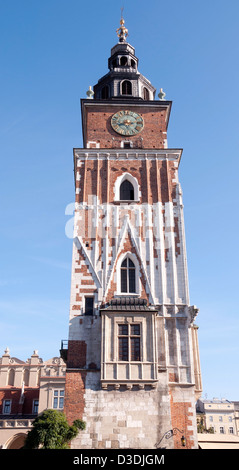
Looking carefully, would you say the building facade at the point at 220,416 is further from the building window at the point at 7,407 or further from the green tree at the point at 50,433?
the green tree at the point at 50,433

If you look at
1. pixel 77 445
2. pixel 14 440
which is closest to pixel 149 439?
pixel 77 445

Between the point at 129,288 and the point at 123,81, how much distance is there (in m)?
18.4

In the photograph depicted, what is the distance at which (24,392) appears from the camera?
53.8 meters

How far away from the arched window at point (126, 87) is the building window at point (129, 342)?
20.0m

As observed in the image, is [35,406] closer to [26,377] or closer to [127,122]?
[26,377]

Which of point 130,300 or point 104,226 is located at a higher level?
point 104,226

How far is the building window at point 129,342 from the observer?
83.0 feet

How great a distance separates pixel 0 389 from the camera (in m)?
54.2

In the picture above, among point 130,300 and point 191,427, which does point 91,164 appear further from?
point 191,427

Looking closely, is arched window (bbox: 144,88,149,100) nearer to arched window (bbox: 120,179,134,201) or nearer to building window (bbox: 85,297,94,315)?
arched window (bbox: 120,179,134,201)

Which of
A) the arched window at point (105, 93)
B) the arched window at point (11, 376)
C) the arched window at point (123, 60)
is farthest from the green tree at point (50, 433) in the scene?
the arched window at point (11, 376)

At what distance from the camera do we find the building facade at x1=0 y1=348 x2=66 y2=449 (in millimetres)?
46344

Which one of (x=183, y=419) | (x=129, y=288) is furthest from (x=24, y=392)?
(x=183, y=419)
